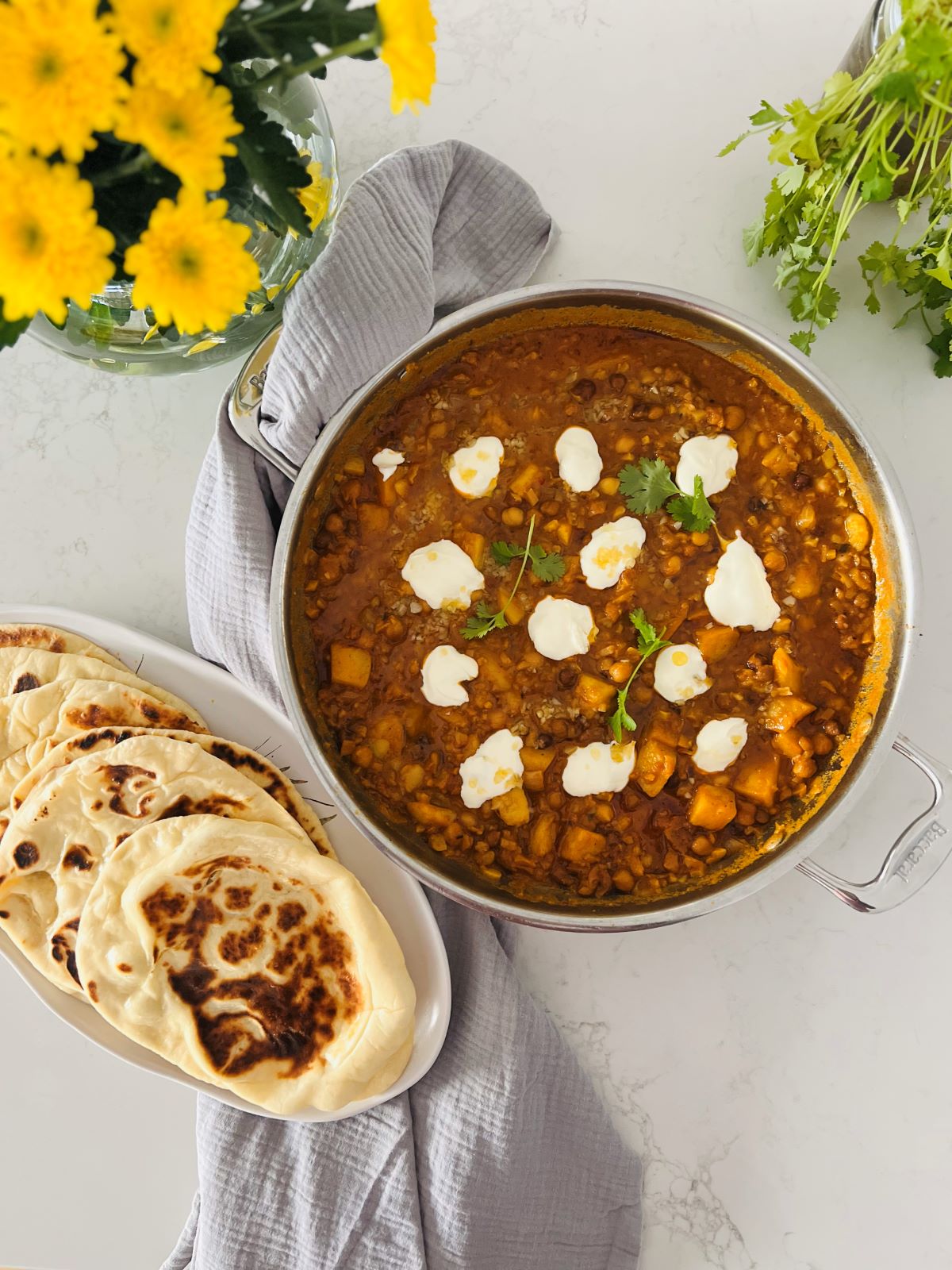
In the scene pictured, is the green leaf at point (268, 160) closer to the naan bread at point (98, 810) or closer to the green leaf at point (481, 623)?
the green leaf at point (481, 623)

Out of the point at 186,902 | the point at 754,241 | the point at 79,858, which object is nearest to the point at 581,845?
the point at 186,902

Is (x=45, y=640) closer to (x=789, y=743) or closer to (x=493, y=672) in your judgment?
(x=493, y=672)

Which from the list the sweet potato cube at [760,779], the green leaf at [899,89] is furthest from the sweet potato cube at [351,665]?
the green leaf at [899,89]

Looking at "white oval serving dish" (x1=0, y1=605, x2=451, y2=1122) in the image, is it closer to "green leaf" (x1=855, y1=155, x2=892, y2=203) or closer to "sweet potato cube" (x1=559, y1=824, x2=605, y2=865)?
"sweet potato cube" (x1=559, y1=824, x2=605, y2=865)

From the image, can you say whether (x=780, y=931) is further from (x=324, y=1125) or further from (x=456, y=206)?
(x=456, y=206)

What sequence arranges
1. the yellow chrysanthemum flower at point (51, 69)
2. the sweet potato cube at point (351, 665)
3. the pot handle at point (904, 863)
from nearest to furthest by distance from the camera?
the yellow chrysanthemum flower at point (51, 69), the pot handle at point (904, 863), the sweet potato cube at point (351, 665)
